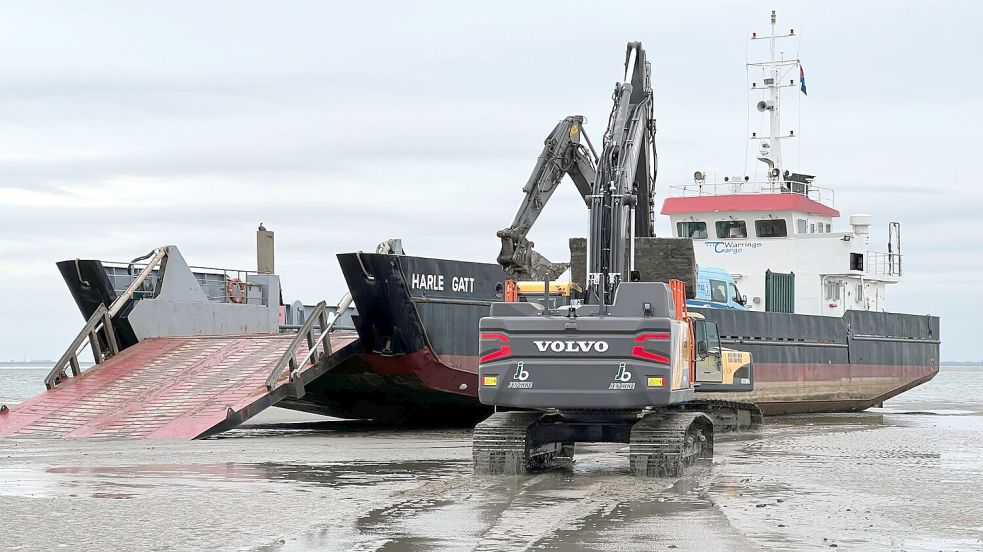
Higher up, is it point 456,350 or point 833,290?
point 833,290

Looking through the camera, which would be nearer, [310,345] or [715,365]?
[715,365]

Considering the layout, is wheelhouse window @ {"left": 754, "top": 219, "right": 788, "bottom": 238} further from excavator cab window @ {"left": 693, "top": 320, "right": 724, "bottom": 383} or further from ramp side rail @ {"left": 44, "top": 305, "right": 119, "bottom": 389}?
ramp side rail @ {"left": 44, "top": 305, "right": 119, "bottom": 389}

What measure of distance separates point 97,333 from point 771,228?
15218 mm

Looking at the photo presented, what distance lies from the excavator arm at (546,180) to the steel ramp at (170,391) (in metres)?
2.62

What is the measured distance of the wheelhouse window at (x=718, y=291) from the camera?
913 inches

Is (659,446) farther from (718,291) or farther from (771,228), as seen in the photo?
(771,228)

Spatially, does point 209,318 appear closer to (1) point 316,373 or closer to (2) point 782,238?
(1) point 316,373

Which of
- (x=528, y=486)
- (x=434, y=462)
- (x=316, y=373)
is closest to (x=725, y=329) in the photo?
(x=316, y=373)

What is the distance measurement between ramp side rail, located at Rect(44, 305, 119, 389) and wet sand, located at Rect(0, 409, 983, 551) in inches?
91.6

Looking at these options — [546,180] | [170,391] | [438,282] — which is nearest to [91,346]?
[170,391]

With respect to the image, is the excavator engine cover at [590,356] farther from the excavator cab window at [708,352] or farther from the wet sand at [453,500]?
the excavator cab window at [708,352]

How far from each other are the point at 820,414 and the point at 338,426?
1064 cm

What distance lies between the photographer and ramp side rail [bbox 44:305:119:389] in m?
18.4

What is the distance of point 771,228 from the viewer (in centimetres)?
2894
